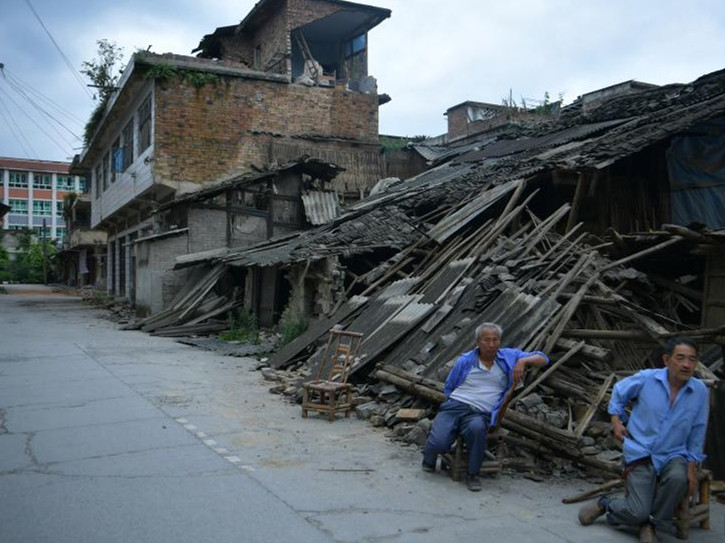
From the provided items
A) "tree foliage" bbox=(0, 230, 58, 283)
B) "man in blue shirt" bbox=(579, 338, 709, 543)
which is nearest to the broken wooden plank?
"man in blue shirt" bbox=(579, 338, 709, 543)

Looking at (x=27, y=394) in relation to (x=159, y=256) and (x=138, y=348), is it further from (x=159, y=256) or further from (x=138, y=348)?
(x=159, y=256)

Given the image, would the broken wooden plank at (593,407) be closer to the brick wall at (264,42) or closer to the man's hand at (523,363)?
the man's hand at (523,363)

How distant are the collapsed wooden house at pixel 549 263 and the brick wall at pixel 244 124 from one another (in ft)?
15.1

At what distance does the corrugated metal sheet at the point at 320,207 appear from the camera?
19.0 meters

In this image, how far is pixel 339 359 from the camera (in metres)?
8.95

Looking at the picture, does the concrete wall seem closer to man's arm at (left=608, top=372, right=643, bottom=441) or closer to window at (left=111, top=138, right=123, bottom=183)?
window at (left=111, top=138, right=123, bottom=183)

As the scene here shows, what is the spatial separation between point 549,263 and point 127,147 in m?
20.2

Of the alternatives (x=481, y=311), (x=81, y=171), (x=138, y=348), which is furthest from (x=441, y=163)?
(x=81, y=171)

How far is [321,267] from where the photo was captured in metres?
13.4

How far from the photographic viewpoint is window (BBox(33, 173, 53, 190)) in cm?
7512

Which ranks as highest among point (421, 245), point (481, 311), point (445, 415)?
point (421, 245)

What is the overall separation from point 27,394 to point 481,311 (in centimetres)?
620

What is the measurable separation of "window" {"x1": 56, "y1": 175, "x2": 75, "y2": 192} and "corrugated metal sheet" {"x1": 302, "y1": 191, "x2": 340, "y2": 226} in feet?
219

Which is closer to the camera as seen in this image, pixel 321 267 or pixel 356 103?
pixel 321 267
